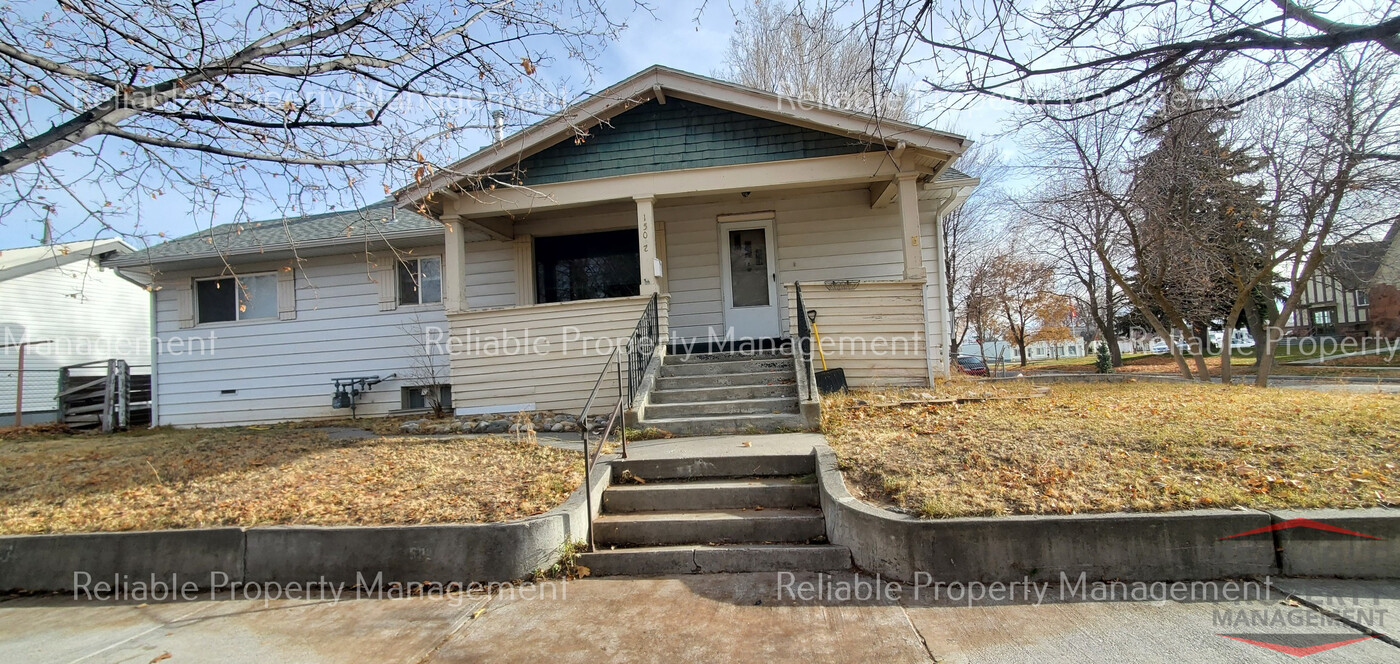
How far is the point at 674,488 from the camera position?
5.05 meters

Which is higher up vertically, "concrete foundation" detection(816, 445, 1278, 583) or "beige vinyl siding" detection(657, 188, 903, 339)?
"beige vinyl siding" detection(657, 188, 903, 339)

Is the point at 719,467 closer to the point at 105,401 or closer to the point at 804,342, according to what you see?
the point at 804,342

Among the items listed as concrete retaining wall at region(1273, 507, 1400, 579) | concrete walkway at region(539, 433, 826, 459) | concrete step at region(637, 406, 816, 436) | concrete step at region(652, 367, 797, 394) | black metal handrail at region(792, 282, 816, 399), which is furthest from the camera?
concrete step at region(652, 367, 797, 394)

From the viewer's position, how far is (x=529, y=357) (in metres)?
9.20

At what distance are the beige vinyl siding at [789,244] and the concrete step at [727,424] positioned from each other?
3.69 metres

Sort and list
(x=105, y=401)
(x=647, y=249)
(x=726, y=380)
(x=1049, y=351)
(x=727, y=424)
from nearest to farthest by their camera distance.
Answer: (x=727, y=424) → (x=726, y=380) → (x=647, y=249) → (x=105, y=401) → (x=1049, y=351)

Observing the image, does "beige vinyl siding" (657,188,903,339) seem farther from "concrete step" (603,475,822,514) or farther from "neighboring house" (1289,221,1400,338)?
"neighboring house" (1289,221,1400,338)

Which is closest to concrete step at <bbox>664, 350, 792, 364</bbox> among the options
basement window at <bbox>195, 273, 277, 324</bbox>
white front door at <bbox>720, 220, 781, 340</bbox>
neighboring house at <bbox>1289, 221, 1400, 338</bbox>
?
white front door at <bbox>720, 220, 781, 340</bbox>

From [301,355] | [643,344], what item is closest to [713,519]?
[643,344]

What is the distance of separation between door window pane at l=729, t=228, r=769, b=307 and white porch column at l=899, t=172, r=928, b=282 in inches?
99.9

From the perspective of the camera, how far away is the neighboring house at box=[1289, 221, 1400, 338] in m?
14.2

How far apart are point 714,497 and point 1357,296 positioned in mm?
45187

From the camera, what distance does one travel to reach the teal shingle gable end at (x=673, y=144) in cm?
896

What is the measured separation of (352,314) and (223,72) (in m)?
7.93
